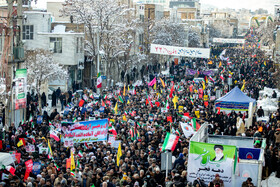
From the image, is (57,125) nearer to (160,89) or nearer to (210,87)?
(160,89)

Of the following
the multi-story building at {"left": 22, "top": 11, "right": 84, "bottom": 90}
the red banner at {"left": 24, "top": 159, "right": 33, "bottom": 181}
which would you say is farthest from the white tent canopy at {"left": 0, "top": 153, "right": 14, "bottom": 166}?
the multi-story building at {"left": 22, "top": 11, "right": 84, "bottom": 90}

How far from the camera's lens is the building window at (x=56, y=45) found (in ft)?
137

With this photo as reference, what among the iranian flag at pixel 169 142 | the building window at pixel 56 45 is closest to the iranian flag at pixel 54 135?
the iranian flag at pixel 169 142

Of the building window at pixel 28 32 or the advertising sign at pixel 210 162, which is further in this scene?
the building window at pixel 28 32

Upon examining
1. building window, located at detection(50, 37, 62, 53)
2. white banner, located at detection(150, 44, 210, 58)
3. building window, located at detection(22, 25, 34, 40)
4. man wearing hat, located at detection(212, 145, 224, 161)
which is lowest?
man wearing hat, located at detection(212, 145, 224, 161)

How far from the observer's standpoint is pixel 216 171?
13.4 metres

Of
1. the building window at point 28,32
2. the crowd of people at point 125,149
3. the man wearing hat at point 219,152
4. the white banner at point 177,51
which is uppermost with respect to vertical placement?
the building window at point 28,32

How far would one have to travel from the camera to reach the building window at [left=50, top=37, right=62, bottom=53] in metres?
41.9

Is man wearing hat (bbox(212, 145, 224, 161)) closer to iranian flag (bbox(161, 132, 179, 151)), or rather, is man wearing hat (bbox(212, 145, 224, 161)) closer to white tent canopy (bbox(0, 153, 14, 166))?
iranian flag (bbox(161, 132, 179, 151))

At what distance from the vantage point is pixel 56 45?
138 ft

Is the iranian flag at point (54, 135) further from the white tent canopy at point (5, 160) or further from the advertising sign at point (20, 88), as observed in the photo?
the advertising sign at point (20, 88)

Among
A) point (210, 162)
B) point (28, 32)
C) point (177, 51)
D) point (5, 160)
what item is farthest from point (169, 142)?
point (177, 51)

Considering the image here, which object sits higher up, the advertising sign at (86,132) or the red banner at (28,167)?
the advertising sign at (86,132)

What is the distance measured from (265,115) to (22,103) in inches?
482
